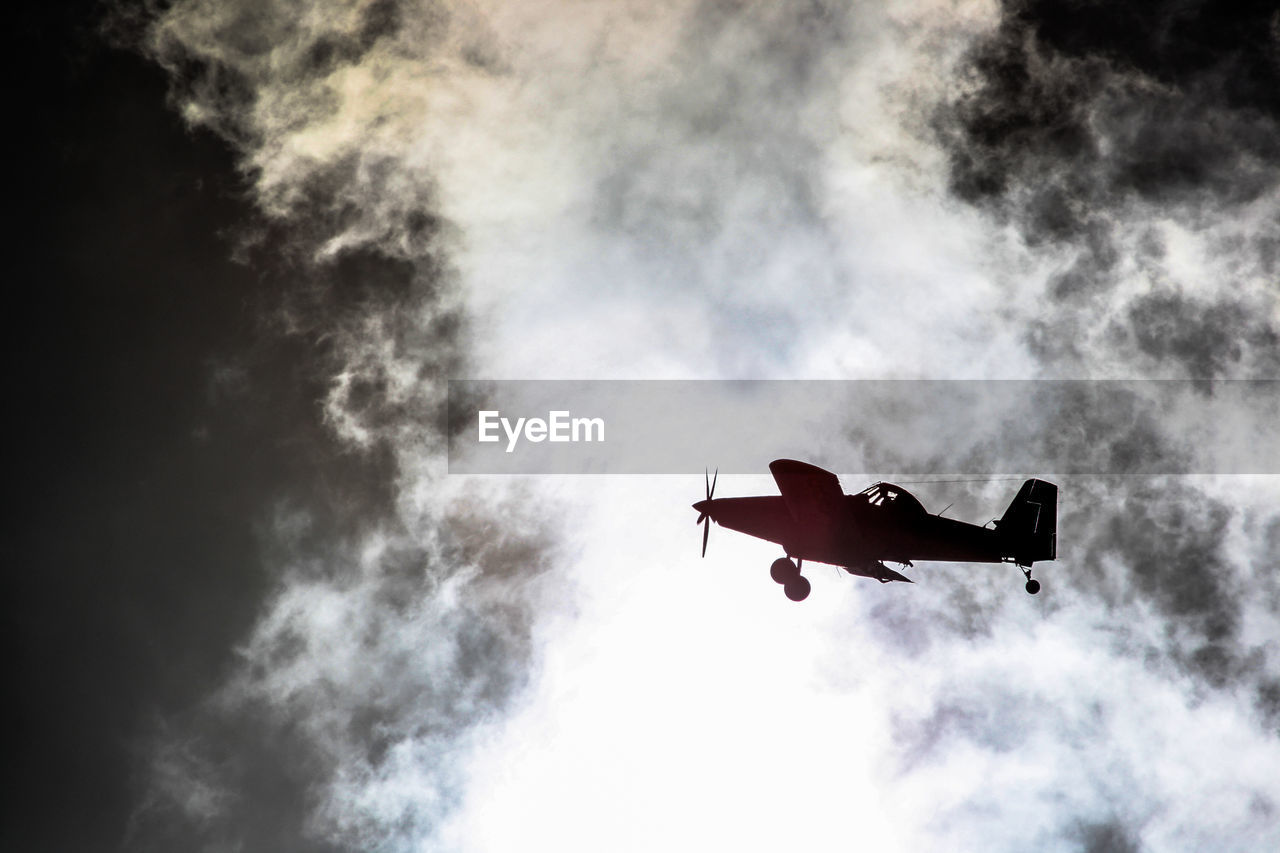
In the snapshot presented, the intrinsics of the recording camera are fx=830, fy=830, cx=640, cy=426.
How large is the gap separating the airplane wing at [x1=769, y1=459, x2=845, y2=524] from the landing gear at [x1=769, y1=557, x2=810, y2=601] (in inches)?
133

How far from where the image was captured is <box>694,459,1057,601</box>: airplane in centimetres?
2867

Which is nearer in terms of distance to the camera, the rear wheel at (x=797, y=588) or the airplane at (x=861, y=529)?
the airplane at (x=861, y=529)

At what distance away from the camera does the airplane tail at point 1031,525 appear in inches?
1219

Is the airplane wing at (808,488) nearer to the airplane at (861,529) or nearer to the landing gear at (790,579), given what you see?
the airplane at (861,529)

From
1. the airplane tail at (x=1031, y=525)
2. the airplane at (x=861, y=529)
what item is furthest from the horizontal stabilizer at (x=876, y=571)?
the airplane tail at (x=1031, y=525)

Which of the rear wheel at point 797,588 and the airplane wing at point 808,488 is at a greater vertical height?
the airplane wing at point 808,488

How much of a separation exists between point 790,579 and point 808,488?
470 cm

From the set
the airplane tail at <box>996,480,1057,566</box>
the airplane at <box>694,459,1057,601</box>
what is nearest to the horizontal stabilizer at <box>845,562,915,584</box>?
the airplane at <box>694,459,1057,601</box>

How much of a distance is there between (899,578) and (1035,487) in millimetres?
6800

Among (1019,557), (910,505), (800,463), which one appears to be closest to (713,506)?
(800,463)

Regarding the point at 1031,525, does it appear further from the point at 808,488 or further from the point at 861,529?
the point at 808,488

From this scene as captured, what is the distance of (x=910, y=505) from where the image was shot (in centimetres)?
2958

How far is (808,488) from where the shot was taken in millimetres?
28453

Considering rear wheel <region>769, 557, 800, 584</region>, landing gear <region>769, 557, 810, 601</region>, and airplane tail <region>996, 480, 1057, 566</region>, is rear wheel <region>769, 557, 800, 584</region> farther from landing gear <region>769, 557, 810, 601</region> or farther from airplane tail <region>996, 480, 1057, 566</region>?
airplane tail <region>996, 480, 1057, 566</region>
